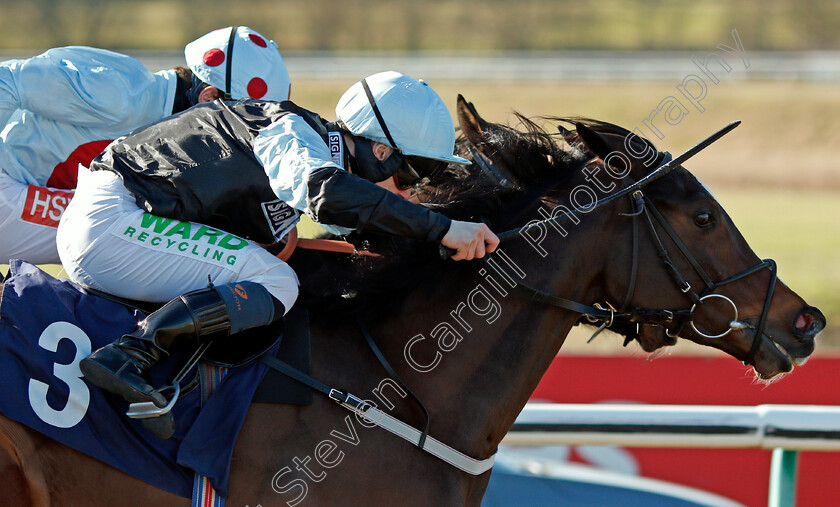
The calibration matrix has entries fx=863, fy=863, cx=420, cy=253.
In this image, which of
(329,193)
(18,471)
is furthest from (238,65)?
(18,471)

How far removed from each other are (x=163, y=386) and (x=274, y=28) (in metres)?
27.5

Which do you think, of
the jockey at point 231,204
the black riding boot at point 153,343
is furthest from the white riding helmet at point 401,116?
the black riding boot at point 153,343

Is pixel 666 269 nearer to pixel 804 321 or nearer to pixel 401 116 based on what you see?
pixel 804 321

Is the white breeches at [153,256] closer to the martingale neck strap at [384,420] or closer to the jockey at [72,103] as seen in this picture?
the martingale neck strap at [384,420]

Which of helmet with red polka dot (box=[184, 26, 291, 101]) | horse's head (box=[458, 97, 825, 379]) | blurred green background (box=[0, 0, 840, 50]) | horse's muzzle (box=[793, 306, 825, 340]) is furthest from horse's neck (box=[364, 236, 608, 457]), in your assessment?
blurred green background (box=[0, 0, 840, 50])

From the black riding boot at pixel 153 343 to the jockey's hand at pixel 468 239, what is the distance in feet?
2.33

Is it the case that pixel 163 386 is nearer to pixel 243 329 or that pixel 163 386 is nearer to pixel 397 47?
pixel 243 329

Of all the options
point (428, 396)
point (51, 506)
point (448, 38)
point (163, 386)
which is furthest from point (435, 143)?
point (448, 38)

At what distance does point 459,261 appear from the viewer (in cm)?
295

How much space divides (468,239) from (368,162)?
0.46 meters

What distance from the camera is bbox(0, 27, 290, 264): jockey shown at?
11.1 feet

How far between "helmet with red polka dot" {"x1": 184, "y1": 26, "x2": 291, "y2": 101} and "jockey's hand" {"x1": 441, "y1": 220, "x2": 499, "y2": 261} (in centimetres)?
162

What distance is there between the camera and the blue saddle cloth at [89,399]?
245 cm

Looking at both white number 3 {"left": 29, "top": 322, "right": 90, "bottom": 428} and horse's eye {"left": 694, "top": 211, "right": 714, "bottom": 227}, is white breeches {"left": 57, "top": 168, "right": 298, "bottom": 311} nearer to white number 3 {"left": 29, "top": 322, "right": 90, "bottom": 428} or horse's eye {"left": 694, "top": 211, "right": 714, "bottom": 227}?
white number 3 {"left": 29, "top": 322, "right": 90, "bottom": 428}
